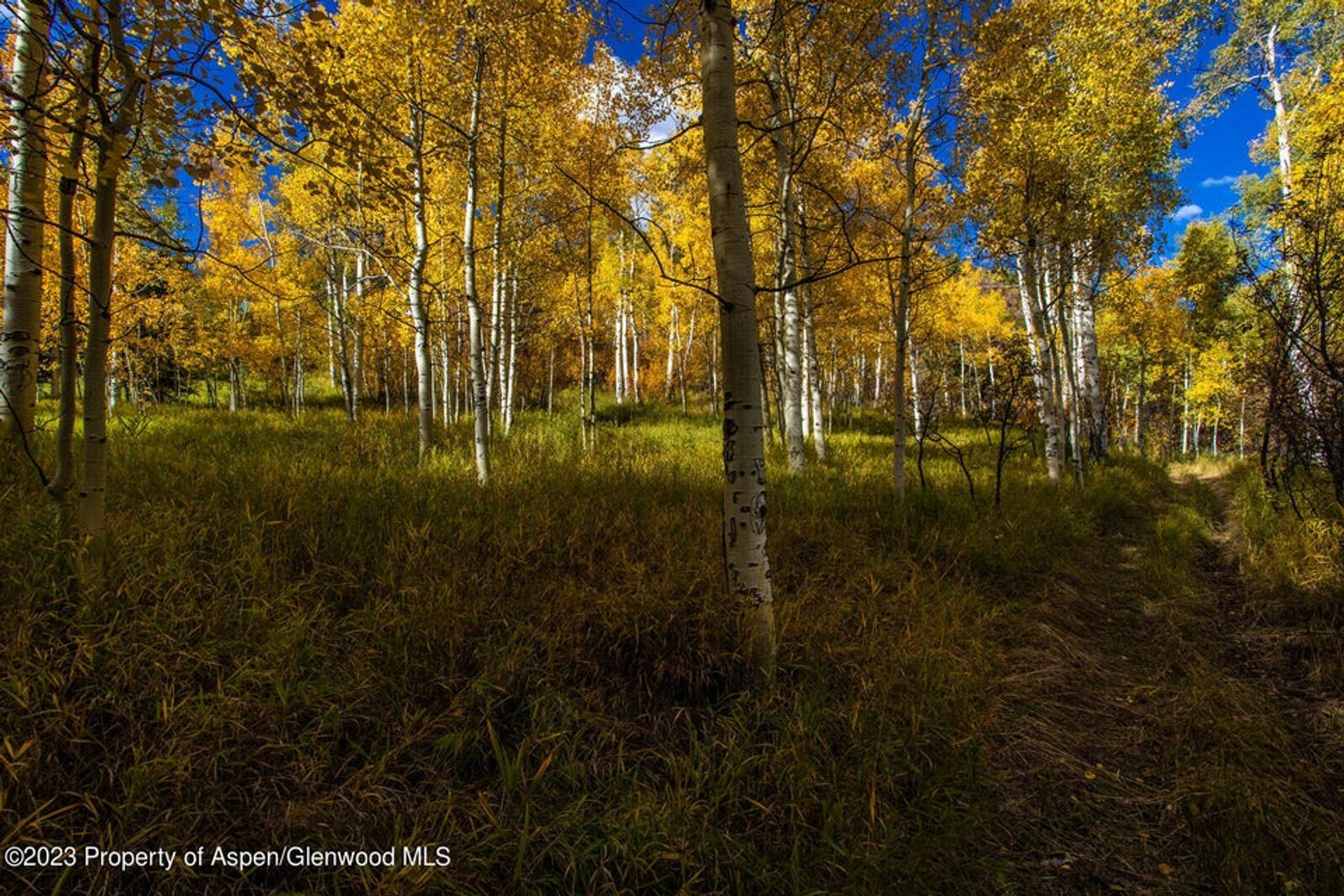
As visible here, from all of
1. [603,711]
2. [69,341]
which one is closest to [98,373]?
[69,341]

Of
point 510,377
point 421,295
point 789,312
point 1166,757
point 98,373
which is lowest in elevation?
point 1166,757

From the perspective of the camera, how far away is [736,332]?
2.69 metres

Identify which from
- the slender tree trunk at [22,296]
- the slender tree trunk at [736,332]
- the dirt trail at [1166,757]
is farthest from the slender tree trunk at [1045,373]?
the slender tree trunk at [22,296]

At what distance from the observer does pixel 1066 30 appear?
952cm

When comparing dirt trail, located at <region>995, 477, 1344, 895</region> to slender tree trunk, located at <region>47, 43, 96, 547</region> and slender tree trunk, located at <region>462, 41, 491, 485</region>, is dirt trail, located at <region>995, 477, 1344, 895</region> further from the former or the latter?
slender tree trunk, located at <region>462, 41, 491, 485</region>

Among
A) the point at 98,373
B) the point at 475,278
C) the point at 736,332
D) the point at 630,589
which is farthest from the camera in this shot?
the point at 475,278

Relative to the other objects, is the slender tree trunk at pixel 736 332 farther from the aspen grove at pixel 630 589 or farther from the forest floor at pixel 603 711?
the forest floor at pixel 603 711

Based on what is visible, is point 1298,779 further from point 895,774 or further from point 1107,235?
point 1107,235

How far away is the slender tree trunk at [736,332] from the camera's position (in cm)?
267

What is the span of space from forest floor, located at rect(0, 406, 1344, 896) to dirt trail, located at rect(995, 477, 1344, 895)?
19 mm

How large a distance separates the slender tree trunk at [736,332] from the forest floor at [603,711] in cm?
31

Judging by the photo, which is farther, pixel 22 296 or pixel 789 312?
pixel 789 312

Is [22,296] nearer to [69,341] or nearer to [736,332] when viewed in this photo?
[69,341]

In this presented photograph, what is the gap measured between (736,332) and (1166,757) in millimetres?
3298
